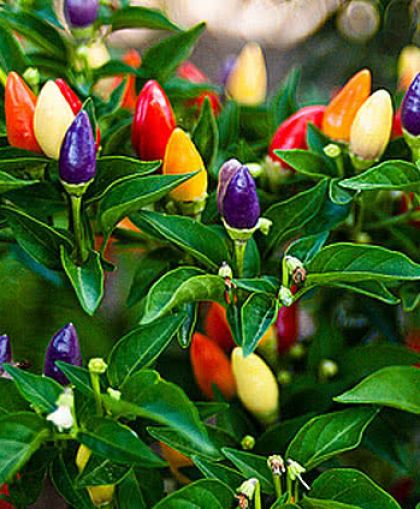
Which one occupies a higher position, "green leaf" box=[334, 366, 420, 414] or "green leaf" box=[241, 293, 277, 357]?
"green leaf" box=[241, 293, 277, 357]

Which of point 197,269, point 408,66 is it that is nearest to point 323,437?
point 197,269

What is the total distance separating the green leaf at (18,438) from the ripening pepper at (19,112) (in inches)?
9.9

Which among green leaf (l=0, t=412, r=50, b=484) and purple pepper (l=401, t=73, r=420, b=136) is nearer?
green leaf (l=0, t=412, r=50, b=484)

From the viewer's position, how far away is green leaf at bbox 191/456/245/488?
67 centimetres

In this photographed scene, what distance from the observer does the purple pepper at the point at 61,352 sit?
69 cm

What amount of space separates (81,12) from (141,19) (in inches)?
2.3

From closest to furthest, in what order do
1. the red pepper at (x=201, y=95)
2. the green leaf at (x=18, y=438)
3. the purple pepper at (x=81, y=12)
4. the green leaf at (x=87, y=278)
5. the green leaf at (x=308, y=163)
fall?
the green leaf at (x=18, y=438)
the green leaf at (x=87, y=278)
the green leaf at (x=308, y=163)
the purple pepper at (x=81, y=12)
the red pepper at (x=201, y=95)

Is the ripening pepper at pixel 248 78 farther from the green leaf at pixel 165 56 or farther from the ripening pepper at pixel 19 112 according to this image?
the ripening pepper at pixel 19 112

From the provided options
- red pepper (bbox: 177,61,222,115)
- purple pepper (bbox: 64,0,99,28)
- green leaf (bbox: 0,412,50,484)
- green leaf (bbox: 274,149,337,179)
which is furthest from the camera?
red pepper (bbox: 177,61,222,115)

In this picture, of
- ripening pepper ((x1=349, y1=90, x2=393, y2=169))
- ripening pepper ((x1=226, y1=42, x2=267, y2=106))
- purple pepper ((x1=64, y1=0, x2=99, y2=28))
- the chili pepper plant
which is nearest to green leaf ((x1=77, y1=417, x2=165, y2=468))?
the chili pepper plant

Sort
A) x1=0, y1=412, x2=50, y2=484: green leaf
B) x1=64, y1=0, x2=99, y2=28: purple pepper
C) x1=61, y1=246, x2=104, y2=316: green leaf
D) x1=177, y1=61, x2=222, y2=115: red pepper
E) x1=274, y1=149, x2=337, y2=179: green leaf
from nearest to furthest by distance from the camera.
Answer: x1=0, y1=412, x2=50, y2=484: green leaf
x1=61, y1=246, x2=104, y2=316: green leaf
x1=274, y1=149, x2=337, y2=179: green leaf
x1=64, y1=0, x2=99, y2=28: purple pepper
x1=177, y1=61, x2=222, y2=115: red pepper

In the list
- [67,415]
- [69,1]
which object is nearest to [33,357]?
[69,1]

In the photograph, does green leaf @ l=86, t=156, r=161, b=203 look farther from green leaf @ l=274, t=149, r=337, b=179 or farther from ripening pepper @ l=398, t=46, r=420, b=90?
ripening pepper @ l=398, t=46, r=420, b=90

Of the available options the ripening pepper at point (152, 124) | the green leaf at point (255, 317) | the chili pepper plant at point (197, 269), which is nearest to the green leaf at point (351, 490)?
the chili pepper plant at point (197, 269)
